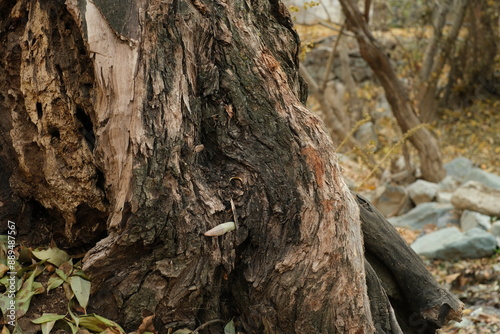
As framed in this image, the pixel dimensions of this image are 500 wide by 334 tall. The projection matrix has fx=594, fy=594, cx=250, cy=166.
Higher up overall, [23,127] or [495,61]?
[495,61]

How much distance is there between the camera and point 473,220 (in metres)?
6.36

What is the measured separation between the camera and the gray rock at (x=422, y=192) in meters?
7.68

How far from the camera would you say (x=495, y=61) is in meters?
12.9

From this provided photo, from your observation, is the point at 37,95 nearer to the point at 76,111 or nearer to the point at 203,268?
the point at 76,111

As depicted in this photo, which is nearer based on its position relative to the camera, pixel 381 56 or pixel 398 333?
pixel 398 333

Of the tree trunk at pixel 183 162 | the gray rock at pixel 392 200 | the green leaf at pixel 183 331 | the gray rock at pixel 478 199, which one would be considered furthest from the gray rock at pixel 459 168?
the green leaf at pixel 183 331

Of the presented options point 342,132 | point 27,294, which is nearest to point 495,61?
point 342,132

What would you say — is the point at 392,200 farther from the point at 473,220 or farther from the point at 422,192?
the point at 473,220

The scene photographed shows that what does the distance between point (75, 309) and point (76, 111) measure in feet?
2.65

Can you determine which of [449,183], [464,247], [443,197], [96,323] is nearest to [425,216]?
[443,197]

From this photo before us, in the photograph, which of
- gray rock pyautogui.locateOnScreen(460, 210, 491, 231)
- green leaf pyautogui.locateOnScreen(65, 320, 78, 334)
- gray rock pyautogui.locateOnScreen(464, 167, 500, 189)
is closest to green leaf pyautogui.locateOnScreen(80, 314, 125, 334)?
green leaf pyautogui.locateOnScreen(65, 320, 78, 334)

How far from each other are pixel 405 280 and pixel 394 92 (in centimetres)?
503

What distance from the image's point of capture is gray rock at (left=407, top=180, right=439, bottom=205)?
7680 millimetres

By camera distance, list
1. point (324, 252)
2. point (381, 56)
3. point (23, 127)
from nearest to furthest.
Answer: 1. point (324, 252)
2. point (23, 127)
3. point (381, 56)
